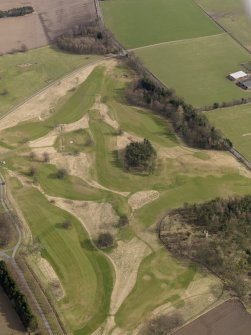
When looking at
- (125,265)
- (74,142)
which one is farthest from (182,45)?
(125,265)

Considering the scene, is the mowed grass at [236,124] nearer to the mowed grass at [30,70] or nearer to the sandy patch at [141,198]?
the sandy patch at [141,198]

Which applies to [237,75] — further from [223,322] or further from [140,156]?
[223,322]

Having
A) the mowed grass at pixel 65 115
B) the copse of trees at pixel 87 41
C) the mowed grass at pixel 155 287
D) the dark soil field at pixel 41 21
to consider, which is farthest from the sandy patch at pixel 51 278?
the dark soil field at pixel 41 21

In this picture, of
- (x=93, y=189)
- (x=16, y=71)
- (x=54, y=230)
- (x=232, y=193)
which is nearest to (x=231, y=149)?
(x=232, y=193)

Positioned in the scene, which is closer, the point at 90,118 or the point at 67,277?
the point at 67,277

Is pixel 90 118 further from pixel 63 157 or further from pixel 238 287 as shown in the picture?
pixel 238 287

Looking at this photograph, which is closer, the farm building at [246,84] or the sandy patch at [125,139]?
the sandy patch at [125,139]
